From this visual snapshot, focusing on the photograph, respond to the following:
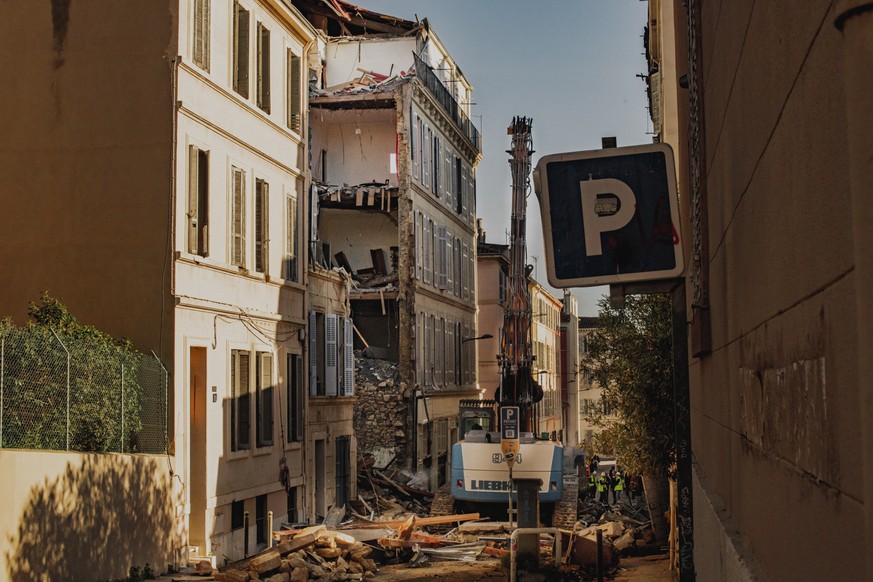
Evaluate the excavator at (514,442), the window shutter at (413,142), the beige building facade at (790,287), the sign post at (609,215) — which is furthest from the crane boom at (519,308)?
the beige building facade at (790,287)

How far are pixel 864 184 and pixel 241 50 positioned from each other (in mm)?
24475

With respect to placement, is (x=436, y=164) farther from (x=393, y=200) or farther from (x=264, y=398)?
(x=264, y=398)

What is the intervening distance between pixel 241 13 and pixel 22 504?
13.0 m

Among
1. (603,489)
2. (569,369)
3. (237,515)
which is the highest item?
(569,369)

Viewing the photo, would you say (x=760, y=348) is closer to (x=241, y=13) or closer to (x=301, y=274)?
(x=241, y=13)

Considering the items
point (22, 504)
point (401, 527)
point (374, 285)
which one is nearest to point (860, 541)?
point (22, 504)

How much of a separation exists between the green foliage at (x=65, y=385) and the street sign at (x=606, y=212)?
33.4ft

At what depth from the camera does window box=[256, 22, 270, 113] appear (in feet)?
86.9

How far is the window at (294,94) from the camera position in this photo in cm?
2847

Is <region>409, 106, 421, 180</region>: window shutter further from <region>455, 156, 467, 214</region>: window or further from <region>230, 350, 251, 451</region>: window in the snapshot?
<region>230, 350, 251, 451</region>: window

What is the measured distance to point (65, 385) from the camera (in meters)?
17.6

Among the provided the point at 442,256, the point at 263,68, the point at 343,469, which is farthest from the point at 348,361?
the point at 442,256

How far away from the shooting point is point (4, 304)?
22.1 metres

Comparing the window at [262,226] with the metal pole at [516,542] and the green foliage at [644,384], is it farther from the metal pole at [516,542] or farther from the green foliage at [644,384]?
the metal pole at [516,542]
